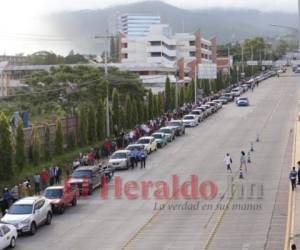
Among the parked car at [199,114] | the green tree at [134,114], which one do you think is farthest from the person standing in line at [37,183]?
the parked car at [199,114]

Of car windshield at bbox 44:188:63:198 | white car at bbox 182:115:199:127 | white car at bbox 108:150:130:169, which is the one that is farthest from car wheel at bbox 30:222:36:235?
white car at bbox 182:115:199:127

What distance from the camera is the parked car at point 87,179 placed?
37031 mm

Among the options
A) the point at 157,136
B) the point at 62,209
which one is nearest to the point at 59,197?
the point at 62,209

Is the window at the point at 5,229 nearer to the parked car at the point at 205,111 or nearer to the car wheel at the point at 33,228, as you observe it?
the car wheel at the point at 33,228

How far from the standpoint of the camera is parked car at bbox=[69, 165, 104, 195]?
3703 centimetres

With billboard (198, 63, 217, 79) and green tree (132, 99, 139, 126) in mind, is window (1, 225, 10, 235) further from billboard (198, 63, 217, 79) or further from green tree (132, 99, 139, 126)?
billboard (198, 63, 217, 79)

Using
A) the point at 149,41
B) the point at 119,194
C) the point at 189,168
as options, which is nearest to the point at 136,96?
the point at 189,168

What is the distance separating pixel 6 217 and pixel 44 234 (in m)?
1.60

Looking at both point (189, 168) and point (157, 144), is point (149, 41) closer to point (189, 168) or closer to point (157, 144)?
point (157, 144)

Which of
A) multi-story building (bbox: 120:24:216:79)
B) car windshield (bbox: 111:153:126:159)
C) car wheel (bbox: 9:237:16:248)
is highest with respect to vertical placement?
multi-story building (bbox: 120:24:216:79)

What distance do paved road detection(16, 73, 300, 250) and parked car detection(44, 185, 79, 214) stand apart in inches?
15.7

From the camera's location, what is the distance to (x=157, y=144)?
5581 centimetres

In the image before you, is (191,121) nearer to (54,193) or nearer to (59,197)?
(54,193)

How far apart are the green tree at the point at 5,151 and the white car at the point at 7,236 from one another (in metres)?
14.3
